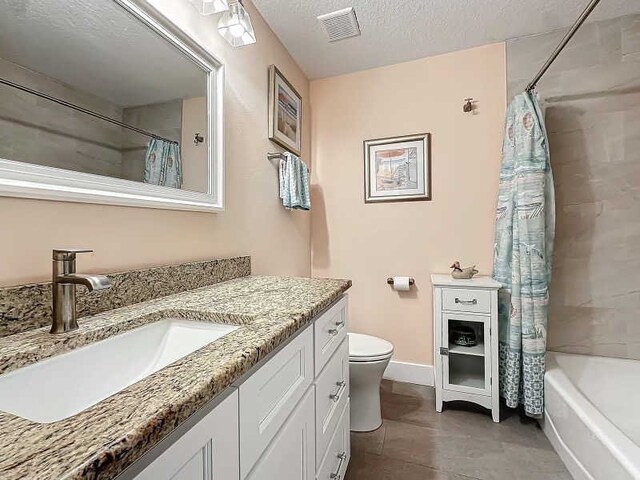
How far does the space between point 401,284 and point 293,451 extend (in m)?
1.61

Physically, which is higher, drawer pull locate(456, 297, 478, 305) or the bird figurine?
the bird figurine

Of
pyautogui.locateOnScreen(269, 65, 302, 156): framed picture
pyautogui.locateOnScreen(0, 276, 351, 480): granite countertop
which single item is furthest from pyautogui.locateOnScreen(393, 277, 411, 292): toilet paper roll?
pyautogui.locateOnScreen(0, 276, 351, 480): granite countertop

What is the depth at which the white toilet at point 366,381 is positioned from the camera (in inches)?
64.0

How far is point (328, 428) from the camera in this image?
3.60ft

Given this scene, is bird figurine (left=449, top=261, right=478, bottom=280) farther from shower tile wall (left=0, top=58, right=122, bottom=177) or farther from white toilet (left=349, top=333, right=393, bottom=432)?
shower tile wall (left=0, top=58, right=122, bottom=177)

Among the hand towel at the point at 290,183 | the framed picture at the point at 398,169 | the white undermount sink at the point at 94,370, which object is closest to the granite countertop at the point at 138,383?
the white undermount sink at the point at 94,370

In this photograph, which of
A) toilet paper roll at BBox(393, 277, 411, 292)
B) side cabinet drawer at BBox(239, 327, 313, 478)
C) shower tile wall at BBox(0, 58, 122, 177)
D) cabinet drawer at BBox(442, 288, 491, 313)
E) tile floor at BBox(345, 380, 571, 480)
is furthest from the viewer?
toilet paper roll at BBox(393, 277, 411, 292)

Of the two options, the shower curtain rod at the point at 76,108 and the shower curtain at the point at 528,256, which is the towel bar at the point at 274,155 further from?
the shower curtain at the point at 528,256

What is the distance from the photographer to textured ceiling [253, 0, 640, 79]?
68.4 inches

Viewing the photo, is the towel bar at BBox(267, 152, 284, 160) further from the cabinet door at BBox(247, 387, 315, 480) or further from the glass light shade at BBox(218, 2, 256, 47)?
the cabinet door at BBox(247, 387, 315, 480)

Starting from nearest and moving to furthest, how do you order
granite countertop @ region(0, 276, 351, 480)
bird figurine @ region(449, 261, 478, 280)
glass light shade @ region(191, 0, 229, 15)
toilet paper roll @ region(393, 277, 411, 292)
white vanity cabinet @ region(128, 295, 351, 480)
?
granite countertop @ region(0, 276, 351, 480), white vanity cabinet @ region(128, 295, 351, 480), glass light shade @ region(191, 0, 229, 15), bird figurine @ region(449, 261, 478, 280), toilet paper roll @ region(393, 277, 411, 292)

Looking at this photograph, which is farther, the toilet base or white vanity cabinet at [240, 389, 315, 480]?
the toilet base

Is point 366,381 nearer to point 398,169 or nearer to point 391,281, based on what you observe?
point 391,281

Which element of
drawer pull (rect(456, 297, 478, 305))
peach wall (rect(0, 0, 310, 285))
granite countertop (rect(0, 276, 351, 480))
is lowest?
drawer pull (rect(456, 297, 478, 305))
